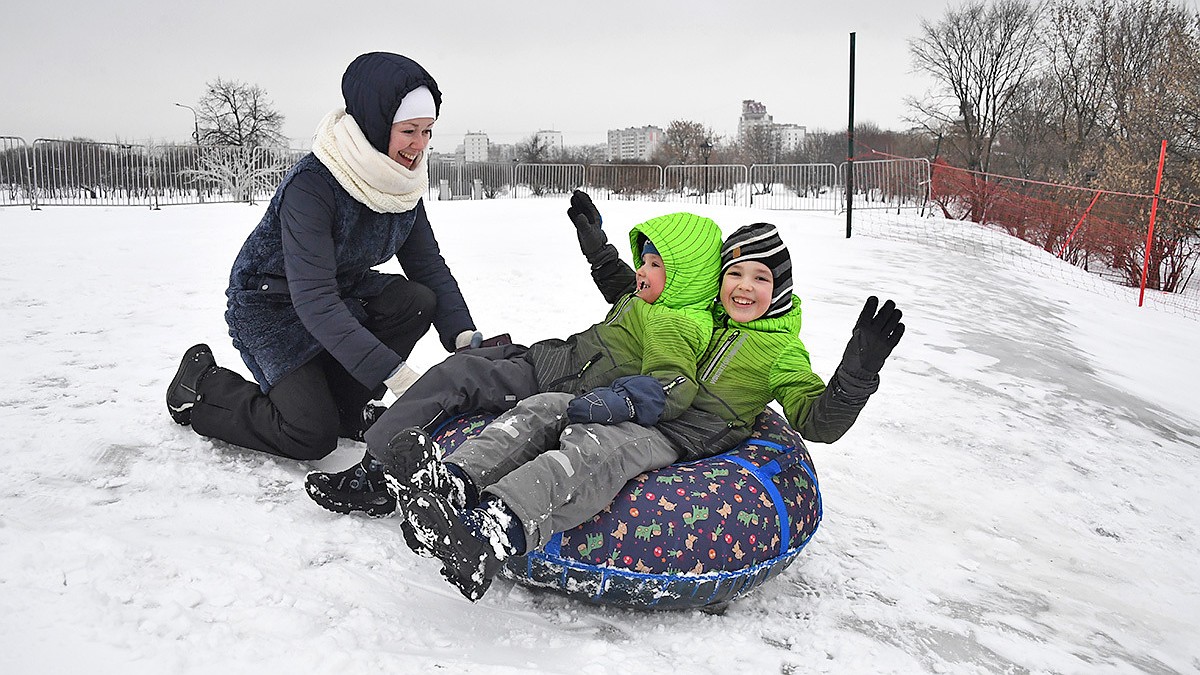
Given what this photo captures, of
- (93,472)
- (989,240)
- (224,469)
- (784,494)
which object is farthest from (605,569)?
(989,240)

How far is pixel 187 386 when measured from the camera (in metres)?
3.30

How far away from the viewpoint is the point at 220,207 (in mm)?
14148

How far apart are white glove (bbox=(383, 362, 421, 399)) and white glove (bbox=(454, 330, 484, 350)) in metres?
0.43

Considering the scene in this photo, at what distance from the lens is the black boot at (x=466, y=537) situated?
1.98m

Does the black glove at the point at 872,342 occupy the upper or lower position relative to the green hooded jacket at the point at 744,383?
upper

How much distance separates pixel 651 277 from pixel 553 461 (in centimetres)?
95

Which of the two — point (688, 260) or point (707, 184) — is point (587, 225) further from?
point (707, 184)

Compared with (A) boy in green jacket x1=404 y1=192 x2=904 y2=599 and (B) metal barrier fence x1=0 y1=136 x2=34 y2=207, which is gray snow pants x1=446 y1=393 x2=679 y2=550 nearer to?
(A) boy in green jacket x1=404 y1=192 x2=904 y2=599

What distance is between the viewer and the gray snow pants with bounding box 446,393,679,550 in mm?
2078

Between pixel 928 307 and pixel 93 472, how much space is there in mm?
6683

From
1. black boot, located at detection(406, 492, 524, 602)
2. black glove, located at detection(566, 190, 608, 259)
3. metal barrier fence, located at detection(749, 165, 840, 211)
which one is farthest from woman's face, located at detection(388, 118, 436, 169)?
metal barrier fence, located at detection(749, 165, 840, 211)

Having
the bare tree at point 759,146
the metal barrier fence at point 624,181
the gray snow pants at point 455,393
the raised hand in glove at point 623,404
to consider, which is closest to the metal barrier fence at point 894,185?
the metal barrier fence at point 624,181

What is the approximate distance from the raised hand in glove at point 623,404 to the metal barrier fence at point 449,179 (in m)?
11.5

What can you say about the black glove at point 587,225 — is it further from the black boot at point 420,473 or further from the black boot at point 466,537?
the black boot at point 466,537
